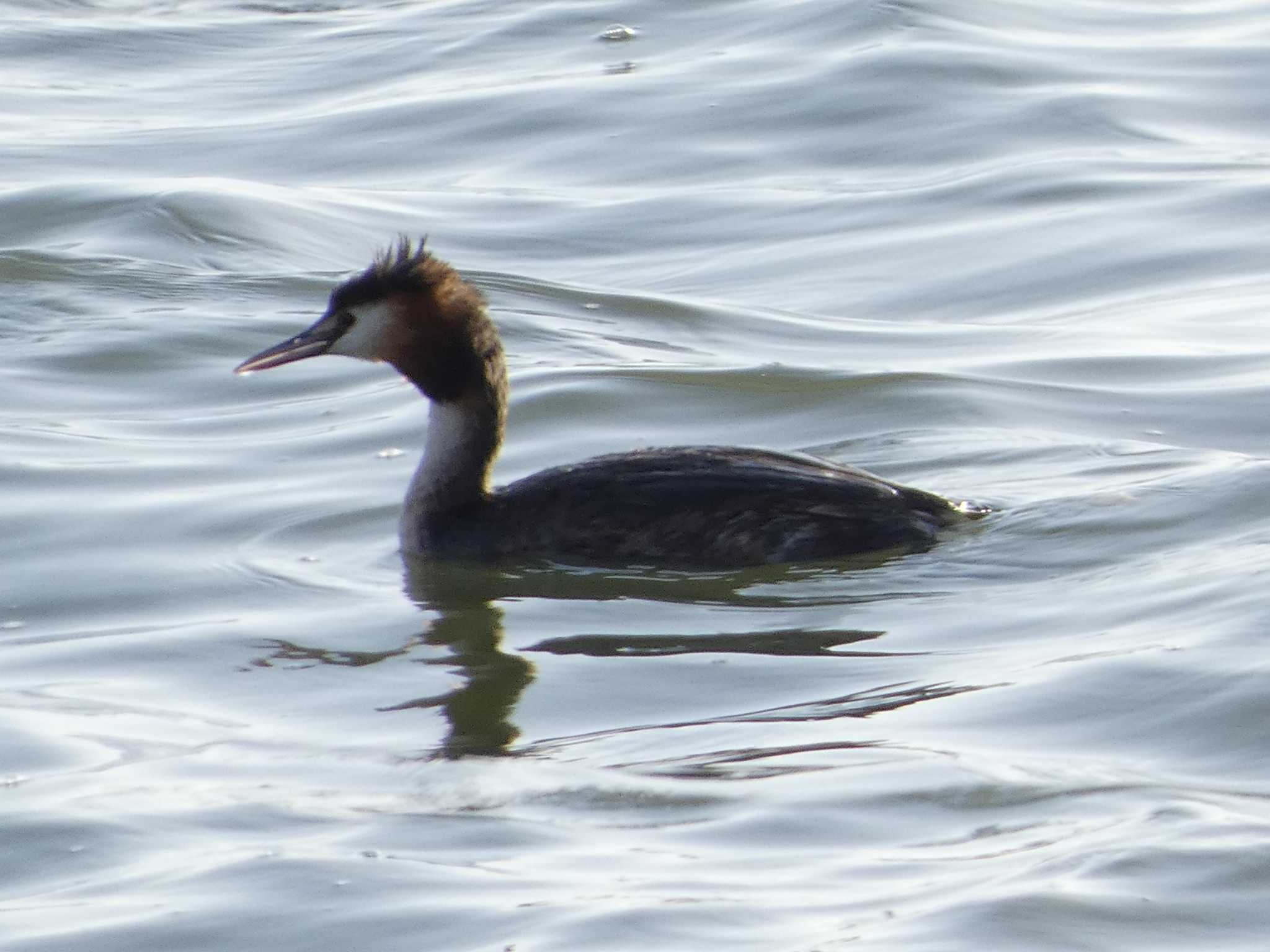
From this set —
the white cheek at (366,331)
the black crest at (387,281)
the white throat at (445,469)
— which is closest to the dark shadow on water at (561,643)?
the white throat at (445,469)

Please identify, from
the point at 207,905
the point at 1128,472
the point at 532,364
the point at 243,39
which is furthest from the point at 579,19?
the point at 207,905

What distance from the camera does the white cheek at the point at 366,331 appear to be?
821 cm

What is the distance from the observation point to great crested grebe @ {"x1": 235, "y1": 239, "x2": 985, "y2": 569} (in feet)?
25.2

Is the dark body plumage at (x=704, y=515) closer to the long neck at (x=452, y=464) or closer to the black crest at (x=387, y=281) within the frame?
the long neck at (x=452, y=464)

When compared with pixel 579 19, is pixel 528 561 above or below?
below

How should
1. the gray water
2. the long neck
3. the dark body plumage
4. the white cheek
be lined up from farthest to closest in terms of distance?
1. the white cheek
2. the long neck
3. the dark body plumage
4. the gray water

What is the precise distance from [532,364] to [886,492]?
3231 millimetres

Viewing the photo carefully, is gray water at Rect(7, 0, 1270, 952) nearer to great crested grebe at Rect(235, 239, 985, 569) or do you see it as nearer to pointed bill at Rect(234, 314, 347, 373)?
great crested grebe at Rect(235, 239, 985, 569)

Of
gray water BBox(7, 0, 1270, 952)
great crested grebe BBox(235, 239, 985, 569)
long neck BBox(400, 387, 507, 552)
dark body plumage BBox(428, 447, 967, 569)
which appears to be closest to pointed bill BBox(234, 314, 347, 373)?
great crested grebe BBox(235, 239, 985, 569)

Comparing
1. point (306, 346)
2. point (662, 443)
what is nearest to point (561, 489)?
point (306, 346)

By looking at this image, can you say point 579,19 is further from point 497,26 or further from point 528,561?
point 528,561

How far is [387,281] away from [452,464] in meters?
0.63

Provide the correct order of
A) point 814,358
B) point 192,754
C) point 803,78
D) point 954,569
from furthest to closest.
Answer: point 803,78 → point 814,358 → point 954,569 → point 192,754

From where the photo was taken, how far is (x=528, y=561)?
7.92m
